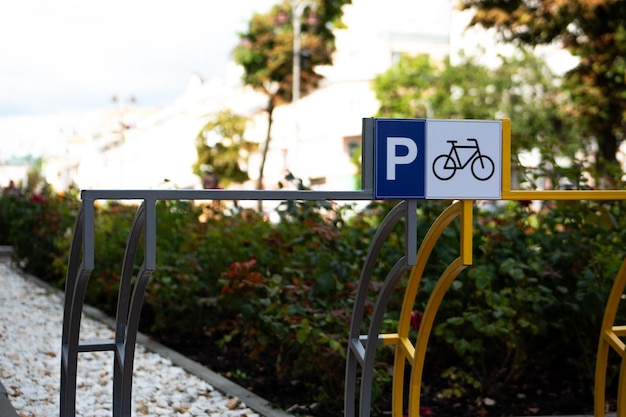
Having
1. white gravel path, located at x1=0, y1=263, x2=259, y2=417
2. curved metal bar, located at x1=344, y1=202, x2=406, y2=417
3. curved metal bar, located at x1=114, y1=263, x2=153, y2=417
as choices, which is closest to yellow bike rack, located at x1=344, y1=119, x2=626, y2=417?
curved metal bar, located at x1=344, y1=202, x2=406, y2=417

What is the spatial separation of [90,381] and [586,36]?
11963 mm

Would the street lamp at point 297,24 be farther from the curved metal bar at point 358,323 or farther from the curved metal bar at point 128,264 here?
the curved metal bar at point 128,264

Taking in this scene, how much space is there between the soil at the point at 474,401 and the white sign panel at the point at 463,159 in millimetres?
2152

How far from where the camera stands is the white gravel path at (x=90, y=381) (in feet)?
17.2

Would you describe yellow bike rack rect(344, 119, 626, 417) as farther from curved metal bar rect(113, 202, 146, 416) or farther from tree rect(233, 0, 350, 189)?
tree rect(233, 0, 350, 189)

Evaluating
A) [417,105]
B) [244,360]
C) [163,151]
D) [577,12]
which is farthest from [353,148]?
[244,360]

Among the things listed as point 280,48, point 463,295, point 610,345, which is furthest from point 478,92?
point 610,345

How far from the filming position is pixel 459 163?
10.4ft

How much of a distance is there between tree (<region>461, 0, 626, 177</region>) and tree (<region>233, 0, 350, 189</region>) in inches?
700

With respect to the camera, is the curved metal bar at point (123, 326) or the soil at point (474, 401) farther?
the soil at point (474, 401)

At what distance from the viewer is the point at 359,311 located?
3854 mm

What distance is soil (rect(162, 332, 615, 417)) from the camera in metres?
5.21

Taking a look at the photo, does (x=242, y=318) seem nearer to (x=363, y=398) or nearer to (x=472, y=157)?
(x=363, y=398)

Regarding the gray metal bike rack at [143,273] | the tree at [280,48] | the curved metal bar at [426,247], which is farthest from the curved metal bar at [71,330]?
the tree at [280,48]
